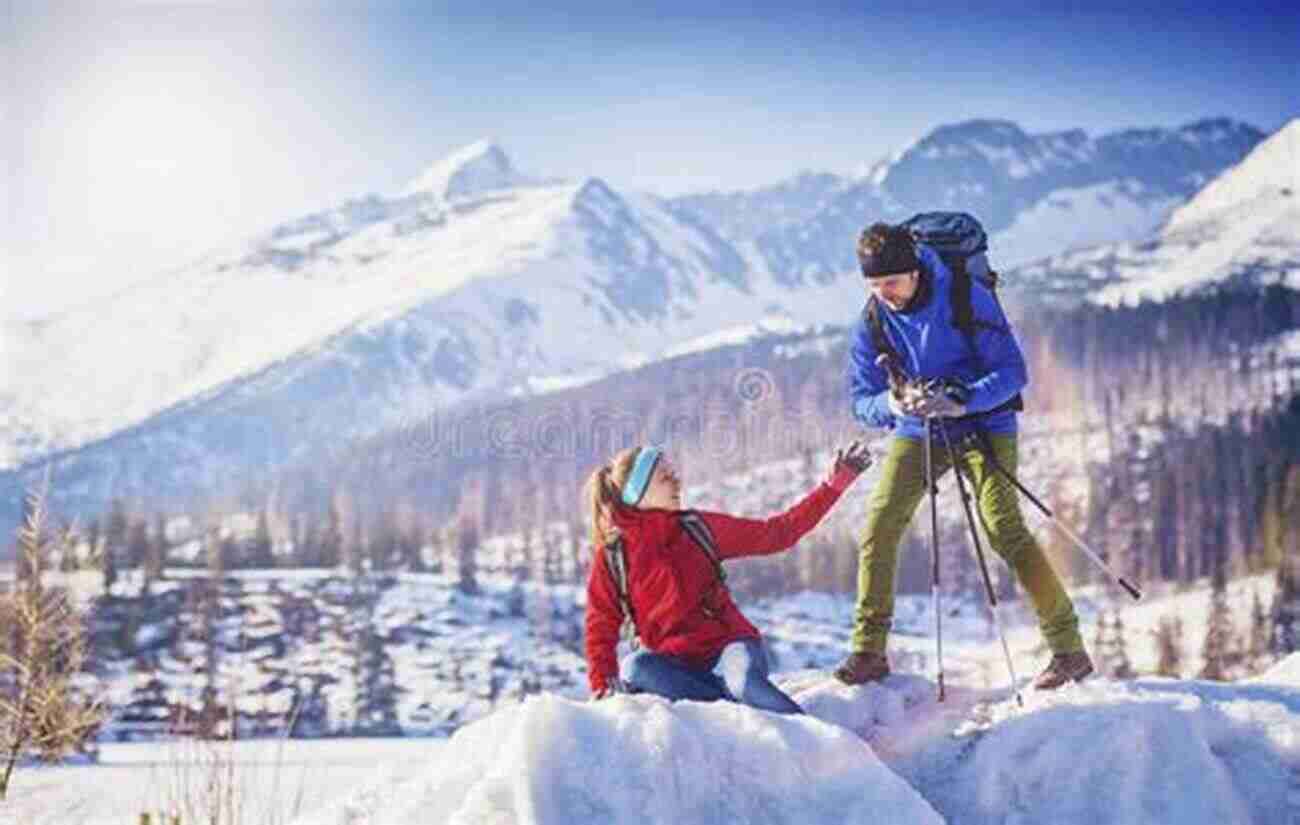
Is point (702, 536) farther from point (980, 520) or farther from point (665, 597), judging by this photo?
point (980, 520)

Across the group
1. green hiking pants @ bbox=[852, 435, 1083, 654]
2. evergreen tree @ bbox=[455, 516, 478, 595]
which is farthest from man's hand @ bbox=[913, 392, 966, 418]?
evergreen tree @ bbox=[455, 516, 478, 595]

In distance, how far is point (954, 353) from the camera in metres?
8.49

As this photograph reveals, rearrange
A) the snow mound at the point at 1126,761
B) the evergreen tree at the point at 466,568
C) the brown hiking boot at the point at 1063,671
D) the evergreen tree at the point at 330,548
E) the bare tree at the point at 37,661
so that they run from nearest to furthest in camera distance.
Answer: the snow mound at the point at 1126,761 → the brown hiking boot at the point at 1063,671 → the bare tree at the point at 37,661 → the evergreen tree at the point at 466,568 → the evergreen tree at the point at 330,548

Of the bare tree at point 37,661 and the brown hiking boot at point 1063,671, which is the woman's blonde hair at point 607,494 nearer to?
the brown hiking boot at point 1063,671

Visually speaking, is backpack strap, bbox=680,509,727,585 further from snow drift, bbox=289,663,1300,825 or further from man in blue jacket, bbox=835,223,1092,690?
man in blue jacket, bbox=835,223,1092,690

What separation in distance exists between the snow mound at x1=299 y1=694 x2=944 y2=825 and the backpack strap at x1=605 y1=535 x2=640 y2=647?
1363mm

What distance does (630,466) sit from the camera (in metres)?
7.90

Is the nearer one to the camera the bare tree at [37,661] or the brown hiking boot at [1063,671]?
the brown hiking boot at [1063,671]

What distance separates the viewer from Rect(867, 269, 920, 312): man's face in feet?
27.3

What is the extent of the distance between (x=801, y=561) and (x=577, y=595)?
97.0ft

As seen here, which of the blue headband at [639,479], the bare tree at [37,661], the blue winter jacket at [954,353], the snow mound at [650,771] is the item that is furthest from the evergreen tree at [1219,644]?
the snow mound at [650,771]

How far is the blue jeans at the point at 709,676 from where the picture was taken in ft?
24.4

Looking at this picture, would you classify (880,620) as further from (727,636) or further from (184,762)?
(184,762)

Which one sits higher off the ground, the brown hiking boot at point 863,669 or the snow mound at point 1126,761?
the brown hiking boot at point 863,669
